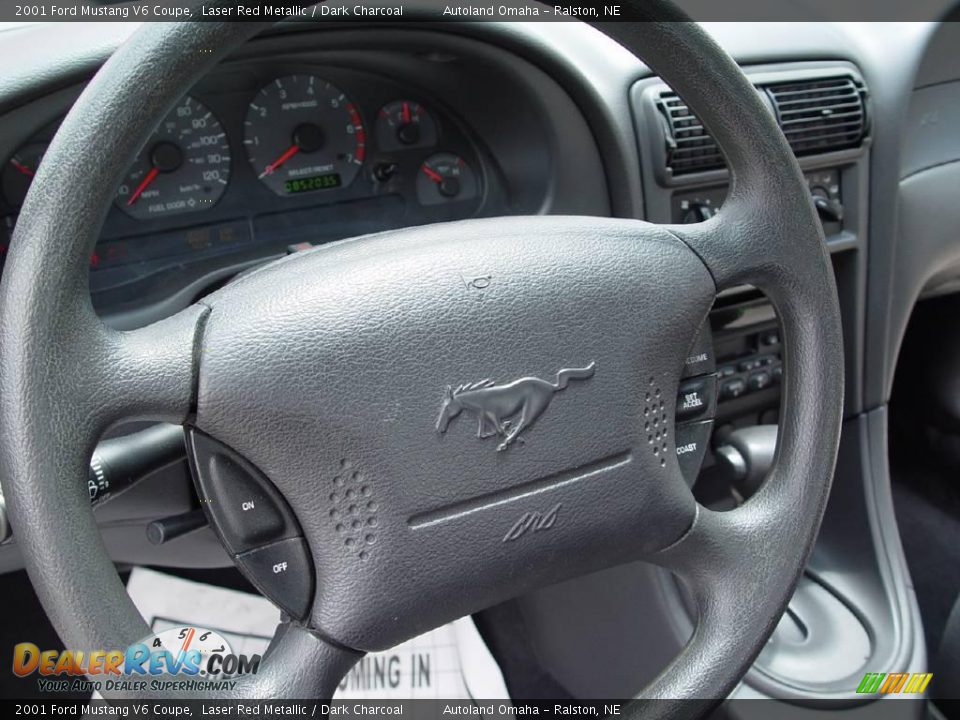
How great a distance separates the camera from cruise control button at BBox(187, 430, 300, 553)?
0.71m

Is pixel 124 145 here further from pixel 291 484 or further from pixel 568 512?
pixel 568 512

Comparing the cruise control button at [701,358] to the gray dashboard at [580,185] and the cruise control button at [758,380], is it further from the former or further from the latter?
the cruise control button at [758,380]

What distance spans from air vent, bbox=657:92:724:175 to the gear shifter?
1.23ft

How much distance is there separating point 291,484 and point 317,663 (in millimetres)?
142

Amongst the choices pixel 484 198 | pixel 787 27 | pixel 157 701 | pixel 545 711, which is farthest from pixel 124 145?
pixel 545 711

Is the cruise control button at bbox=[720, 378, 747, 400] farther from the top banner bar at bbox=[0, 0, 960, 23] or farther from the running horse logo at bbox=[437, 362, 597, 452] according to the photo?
the running horse logo at bbox=[437, 362, 597, 452]

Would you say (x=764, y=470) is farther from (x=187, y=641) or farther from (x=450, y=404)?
(x=187, y=641)

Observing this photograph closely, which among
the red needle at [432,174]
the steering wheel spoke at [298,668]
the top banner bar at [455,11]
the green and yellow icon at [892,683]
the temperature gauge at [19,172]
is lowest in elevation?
the green and yellow icon at [892,683]

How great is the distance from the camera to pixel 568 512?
0.79 metres

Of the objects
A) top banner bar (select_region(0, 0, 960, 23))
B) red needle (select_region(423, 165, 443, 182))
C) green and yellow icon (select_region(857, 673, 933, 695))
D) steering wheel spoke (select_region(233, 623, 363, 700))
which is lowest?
green and yellow icon (select_region(857, 673, 933, 695))

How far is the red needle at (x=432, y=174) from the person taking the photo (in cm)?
135

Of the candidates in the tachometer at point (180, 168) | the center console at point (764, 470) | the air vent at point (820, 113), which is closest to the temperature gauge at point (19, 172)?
the tachometer at point (180, 168)

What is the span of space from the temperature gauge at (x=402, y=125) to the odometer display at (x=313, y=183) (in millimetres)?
84

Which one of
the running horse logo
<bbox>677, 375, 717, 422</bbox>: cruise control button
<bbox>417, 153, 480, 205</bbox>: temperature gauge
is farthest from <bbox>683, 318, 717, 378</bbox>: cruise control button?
<bbox>417, 153, 480, 205</bbox>: temperature gauge
